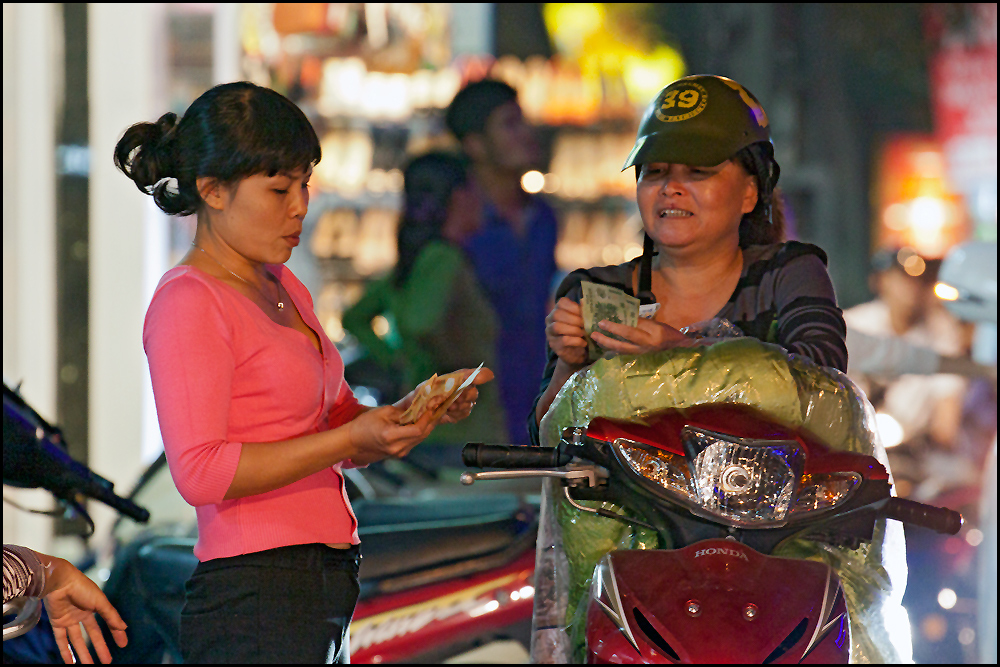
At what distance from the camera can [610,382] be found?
1.41 m

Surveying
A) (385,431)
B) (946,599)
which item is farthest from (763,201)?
(946,599)

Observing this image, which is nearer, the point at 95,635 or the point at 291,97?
the point at 95,635

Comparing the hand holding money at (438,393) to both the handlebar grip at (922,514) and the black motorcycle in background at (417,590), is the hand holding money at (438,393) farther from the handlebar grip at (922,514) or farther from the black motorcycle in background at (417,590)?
the black motorcycle in background at (417,590)

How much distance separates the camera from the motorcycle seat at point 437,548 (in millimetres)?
2350

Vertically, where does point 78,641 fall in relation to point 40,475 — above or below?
below

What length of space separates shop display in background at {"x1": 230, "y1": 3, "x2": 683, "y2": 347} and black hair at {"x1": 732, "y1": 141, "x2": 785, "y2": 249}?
3.49 metres

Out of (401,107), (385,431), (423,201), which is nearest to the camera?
(385,431)

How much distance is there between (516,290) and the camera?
4066mm

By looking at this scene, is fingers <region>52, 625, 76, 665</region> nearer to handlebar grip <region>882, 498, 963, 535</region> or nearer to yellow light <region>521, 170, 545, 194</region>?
handlebar grip <region>882, 498, 963, 535</region>

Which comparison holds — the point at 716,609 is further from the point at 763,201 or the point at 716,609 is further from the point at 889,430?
the point at 889,430

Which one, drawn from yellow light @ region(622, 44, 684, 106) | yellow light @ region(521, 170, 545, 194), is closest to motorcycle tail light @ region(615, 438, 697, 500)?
yellow light @ region(521, 170, 545, 194)

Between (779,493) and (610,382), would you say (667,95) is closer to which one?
(610,382)

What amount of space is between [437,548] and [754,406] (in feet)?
3.99

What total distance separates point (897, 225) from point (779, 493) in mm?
6328
